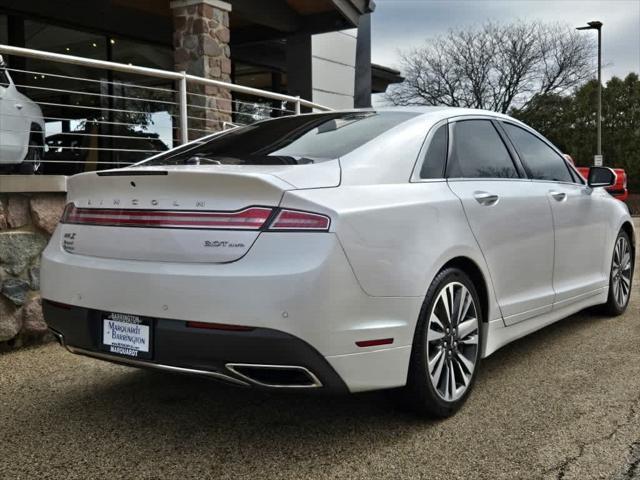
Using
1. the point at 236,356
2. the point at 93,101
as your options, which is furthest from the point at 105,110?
the point at 236,356

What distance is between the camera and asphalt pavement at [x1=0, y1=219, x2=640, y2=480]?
2809 mm

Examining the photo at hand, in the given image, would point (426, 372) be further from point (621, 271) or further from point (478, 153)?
point (621, 271)

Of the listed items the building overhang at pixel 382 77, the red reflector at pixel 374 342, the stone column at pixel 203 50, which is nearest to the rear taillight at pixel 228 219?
the red reflector at pixel 374 342

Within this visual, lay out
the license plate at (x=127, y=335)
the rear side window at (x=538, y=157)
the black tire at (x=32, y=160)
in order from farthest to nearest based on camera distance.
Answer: the black tire at (x=32, y=160), the rear side window at (x=538, y=157), the license plate at (x=127, y=335)

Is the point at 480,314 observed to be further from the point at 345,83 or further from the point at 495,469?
the point at 345,83

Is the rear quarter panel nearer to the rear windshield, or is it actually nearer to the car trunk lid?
the car trunk lid

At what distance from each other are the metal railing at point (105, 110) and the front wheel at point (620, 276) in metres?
3.81

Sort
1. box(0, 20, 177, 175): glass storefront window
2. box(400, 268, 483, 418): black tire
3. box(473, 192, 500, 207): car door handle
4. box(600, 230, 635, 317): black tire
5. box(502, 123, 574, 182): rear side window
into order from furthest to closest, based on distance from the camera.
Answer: box(0, 20, 177, 175): glass storefront window < box(600, 230, 635, 317): black tire < box(502, 123, 574, 182): rear side window < box(473, 192, 500, 207): car door handle < box(400, 268, 483, 418): black tire

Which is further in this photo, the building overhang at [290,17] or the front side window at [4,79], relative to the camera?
the building overhang at [290,17]

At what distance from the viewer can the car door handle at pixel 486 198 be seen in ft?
11.9

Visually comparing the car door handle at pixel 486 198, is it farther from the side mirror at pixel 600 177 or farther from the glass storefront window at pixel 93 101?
the glass storefront window at pixel 93 101

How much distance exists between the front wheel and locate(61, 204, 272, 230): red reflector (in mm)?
3696

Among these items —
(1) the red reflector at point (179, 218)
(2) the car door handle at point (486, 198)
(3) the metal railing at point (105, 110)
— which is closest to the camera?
(1) the red reflector at point (179, 218)

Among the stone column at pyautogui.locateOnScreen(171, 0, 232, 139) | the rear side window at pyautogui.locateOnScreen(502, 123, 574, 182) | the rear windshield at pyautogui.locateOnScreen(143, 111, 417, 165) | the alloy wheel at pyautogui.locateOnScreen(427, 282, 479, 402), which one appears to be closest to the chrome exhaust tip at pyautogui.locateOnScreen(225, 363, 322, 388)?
the alloy wheel at pyautogui.locateOnScreen(427, 282, 479, 402)
